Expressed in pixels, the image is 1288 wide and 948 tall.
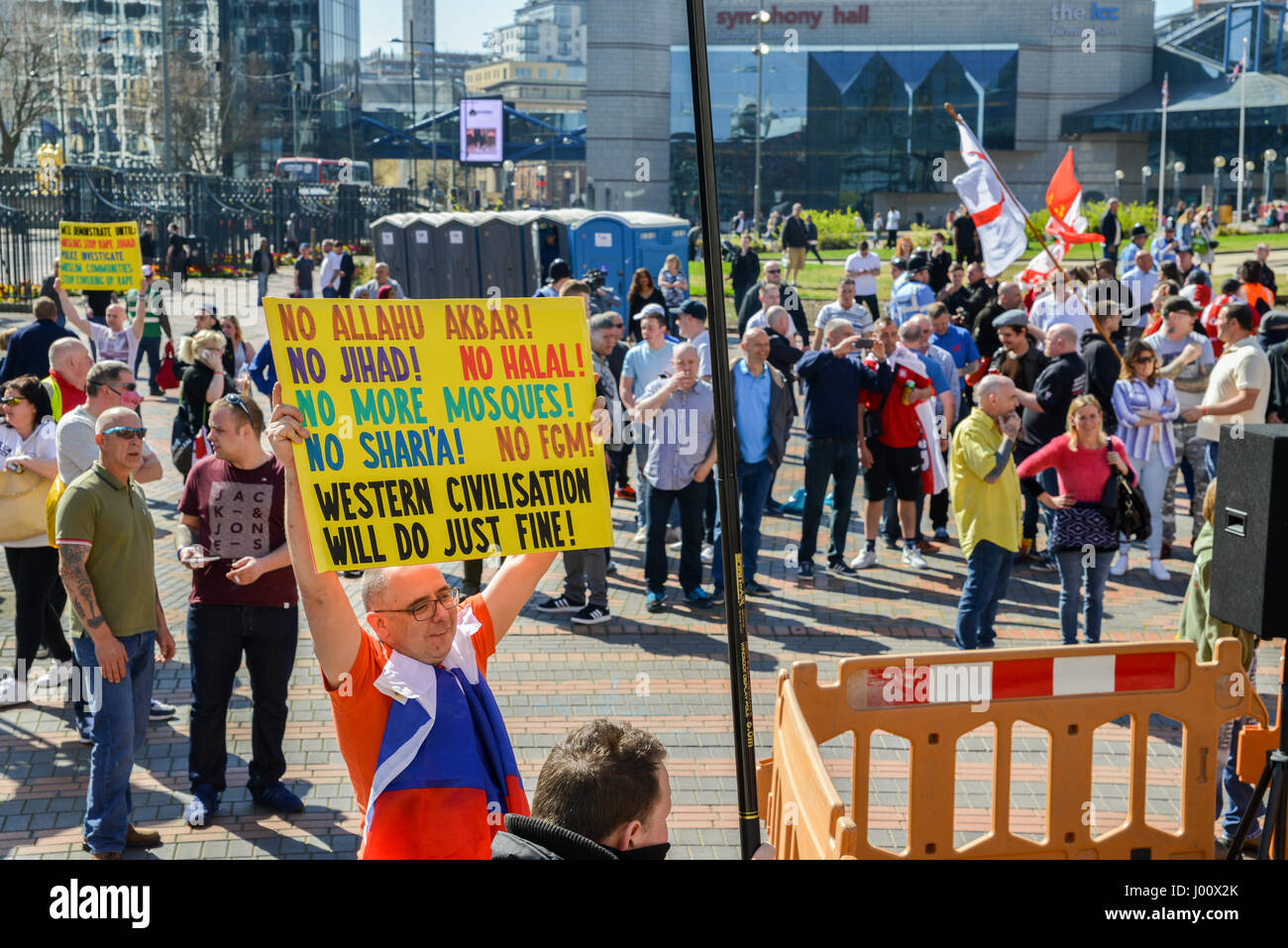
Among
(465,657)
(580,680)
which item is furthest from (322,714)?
(465,657)

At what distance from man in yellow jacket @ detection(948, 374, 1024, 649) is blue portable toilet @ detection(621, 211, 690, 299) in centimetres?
1638

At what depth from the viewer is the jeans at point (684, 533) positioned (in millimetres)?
9883

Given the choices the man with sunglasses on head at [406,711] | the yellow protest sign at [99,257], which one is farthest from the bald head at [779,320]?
the man with sunglasses on head at [406,711]

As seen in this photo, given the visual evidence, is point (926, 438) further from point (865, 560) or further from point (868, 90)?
point (868, 90)

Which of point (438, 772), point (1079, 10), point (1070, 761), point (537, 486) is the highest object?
point (1079, 10)

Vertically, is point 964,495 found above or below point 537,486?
below

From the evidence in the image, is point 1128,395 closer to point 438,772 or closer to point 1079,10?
point 438,772

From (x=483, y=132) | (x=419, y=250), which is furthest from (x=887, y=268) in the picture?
(x=483, y=132)

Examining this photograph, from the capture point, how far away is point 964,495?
27.3ft

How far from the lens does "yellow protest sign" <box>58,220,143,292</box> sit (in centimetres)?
1552

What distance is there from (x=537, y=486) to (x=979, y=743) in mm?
4320

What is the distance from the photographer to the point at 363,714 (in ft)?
12.0

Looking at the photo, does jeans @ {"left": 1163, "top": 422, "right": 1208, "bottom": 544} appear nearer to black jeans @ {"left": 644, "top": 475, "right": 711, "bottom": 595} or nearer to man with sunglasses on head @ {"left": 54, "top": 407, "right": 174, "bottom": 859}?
black jeans @ {"left": 644, "top": 475, "right": 711, "bottom": 595}
